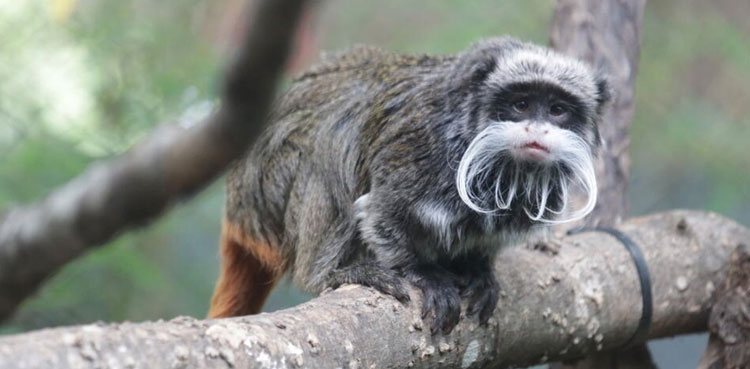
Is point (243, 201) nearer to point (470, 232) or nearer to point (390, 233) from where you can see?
point (390, 233)

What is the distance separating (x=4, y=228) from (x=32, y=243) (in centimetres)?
5

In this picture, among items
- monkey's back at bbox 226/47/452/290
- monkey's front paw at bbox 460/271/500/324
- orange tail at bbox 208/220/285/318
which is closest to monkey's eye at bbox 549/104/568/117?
monkey's back at bbox 226/47/452/290

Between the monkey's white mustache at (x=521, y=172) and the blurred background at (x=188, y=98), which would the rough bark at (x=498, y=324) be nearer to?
the monkey's white mustache at (x=521, y=172)

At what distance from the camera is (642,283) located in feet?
11.7

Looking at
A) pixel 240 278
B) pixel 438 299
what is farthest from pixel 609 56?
pixel 240 278

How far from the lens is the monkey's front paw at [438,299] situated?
9.04 feet

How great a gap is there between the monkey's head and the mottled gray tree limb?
6.83 ft

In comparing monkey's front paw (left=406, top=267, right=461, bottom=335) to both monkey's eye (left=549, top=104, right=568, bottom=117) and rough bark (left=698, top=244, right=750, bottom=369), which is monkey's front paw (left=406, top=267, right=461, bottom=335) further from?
rough bark (left=698, top=244, right=750, bottom=369)

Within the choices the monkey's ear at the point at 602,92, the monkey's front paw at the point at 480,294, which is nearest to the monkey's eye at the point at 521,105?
the monkey's ear at the point at 602,92

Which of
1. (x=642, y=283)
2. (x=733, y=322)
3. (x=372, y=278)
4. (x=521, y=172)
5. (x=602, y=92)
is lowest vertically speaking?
(x=733, y=322)

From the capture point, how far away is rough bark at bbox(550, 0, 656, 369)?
3975 mm

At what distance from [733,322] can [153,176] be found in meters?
3.15

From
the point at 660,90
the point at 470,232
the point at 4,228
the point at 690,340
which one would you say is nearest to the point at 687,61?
the point at 660,90

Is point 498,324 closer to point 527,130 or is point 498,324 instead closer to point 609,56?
point 527,130
